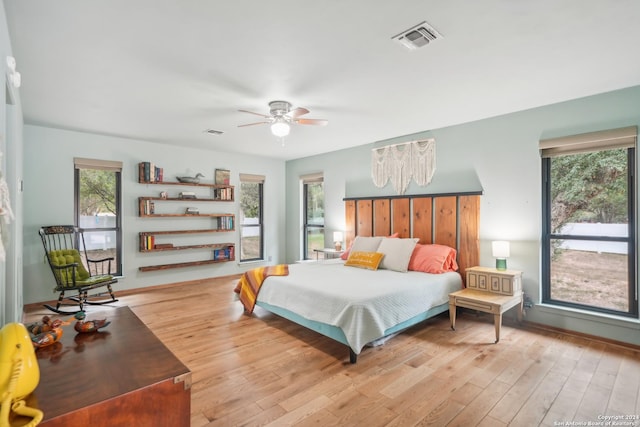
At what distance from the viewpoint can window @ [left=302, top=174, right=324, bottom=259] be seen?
659cm

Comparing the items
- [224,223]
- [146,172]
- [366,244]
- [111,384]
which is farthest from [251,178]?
[111,384]

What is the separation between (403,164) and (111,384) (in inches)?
180

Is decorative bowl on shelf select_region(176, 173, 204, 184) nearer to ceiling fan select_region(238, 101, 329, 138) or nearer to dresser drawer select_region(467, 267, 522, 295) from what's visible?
ceiling fan select_region(238, 101, 329, 138)

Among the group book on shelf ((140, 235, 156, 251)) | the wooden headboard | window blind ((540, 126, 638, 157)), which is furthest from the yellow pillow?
book on shelf ((140, 235, 156, 251))

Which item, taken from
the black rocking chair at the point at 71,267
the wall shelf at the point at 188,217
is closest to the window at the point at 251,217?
the wall shelf at the point at 188,217

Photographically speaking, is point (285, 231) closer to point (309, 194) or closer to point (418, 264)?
point (309, 194)

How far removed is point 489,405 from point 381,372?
0.78 metres

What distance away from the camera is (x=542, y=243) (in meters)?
3.69

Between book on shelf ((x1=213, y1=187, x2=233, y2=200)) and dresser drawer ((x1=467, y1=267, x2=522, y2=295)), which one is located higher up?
book on shelf ((x1=213, y1=187, x2=233, y2=200))

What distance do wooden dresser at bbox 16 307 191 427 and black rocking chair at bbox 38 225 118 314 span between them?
325 centimetres

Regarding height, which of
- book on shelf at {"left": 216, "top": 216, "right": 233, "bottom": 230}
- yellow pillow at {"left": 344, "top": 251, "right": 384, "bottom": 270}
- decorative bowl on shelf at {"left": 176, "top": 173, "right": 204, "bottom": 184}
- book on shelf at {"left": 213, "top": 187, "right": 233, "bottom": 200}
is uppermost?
decorative bowl on shelf at {"left": 176, "top": 173, "right": 204, "bottom": 184}

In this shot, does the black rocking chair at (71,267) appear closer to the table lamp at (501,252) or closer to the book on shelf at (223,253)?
the book on shelf at (223,253)

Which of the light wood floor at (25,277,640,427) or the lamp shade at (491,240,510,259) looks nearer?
the light wood floor at (25,277,640,427)

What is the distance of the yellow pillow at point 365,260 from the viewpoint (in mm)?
4195
